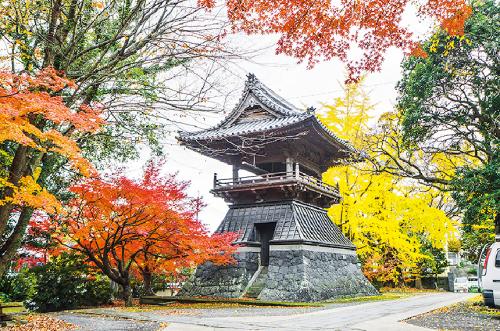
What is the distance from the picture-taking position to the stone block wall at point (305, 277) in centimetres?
1661

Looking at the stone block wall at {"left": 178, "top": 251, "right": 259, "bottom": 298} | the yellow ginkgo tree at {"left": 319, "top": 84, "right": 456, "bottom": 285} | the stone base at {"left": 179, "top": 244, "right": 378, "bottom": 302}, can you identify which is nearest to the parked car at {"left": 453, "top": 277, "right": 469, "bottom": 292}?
the yellow ginkgo tree at {"left": 319, "top": 84, "right": 456, "bottom": 285}

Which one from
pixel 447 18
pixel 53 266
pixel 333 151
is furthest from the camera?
pixel 333 151

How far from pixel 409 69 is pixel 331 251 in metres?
9.15

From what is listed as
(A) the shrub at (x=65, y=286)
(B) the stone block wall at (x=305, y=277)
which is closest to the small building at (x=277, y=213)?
(B) the stone block wall at (x=305, y=277)

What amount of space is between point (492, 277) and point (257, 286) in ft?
30.9

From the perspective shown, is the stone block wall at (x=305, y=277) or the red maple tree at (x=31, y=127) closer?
the red maple tree at (x=31, y=127)

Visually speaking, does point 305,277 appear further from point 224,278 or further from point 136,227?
point 136,227

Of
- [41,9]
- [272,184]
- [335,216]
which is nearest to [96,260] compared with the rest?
[272,184]

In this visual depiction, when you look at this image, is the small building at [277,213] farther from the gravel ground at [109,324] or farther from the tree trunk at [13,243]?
the tree trunk at [13,243]

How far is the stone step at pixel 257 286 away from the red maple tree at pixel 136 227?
1907mm

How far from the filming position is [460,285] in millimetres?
31516

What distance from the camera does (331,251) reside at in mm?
19625

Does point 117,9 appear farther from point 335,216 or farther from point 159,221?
point 335,216

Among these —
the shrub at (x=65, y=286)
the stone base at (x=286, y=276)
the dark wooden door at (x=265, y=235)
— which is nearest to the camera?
the shrub at (x=65, y=286)
